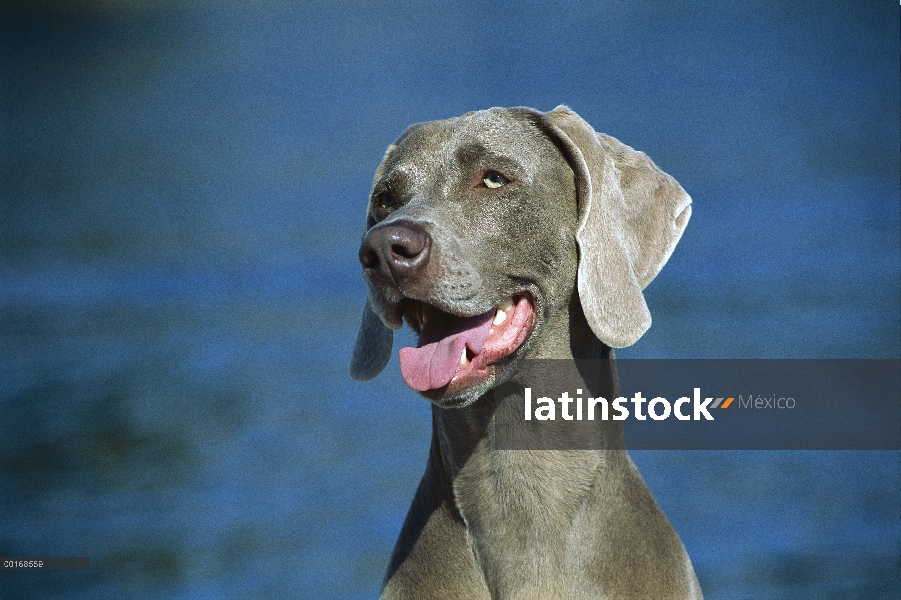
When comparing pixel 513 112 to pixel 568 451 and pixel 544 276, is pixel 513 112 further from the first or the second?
pixel 568 451

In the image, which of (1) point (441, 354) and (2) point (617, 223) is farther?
(2) point (617, 223)

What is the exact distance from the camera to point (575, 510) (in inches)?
111

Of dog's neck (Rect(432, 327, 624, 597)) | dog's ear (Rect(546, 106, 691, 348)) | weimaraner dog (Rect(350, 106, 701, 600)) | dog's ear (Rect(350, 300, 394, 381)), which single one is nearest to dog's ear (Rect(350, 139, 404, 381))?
dog's ear (Rect(350, 300, 394, 381))

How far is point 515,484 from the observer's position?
2883 millimetres

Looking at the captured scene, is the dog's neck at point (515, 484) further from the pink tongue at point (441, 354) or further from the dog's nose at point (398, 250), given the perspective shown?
the dog's nose at point (398, 250)

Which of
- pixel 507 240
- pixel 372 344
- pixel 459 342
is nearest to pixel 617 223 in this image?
pixel 507 240

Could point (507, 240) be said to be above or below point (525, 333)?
above

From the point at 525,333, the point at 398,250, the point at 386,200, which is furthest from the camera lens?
the point at 386,200

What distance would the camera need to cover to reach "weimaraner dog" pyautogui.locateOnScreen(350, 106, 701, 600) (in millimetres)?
2736

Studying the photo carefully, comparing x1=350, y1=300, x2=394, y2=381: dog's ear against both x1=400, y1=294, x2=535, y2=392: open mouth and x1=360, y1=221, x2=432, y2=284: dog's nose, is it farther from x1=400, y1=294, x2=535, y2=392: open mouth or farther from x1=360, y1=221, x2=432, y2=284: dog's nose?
x1=360, y1=221, x2=432, y2=284: dog's nose

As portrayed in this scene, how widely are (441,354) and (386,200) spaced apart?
1.75 ft

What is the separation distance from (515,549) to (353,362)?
0.78 metres

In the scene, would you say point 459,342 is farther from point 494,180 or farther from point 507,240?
point 494,180

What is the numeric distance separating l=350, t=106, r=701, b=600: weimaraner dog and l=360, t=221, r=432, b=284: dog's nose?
0.23ft
